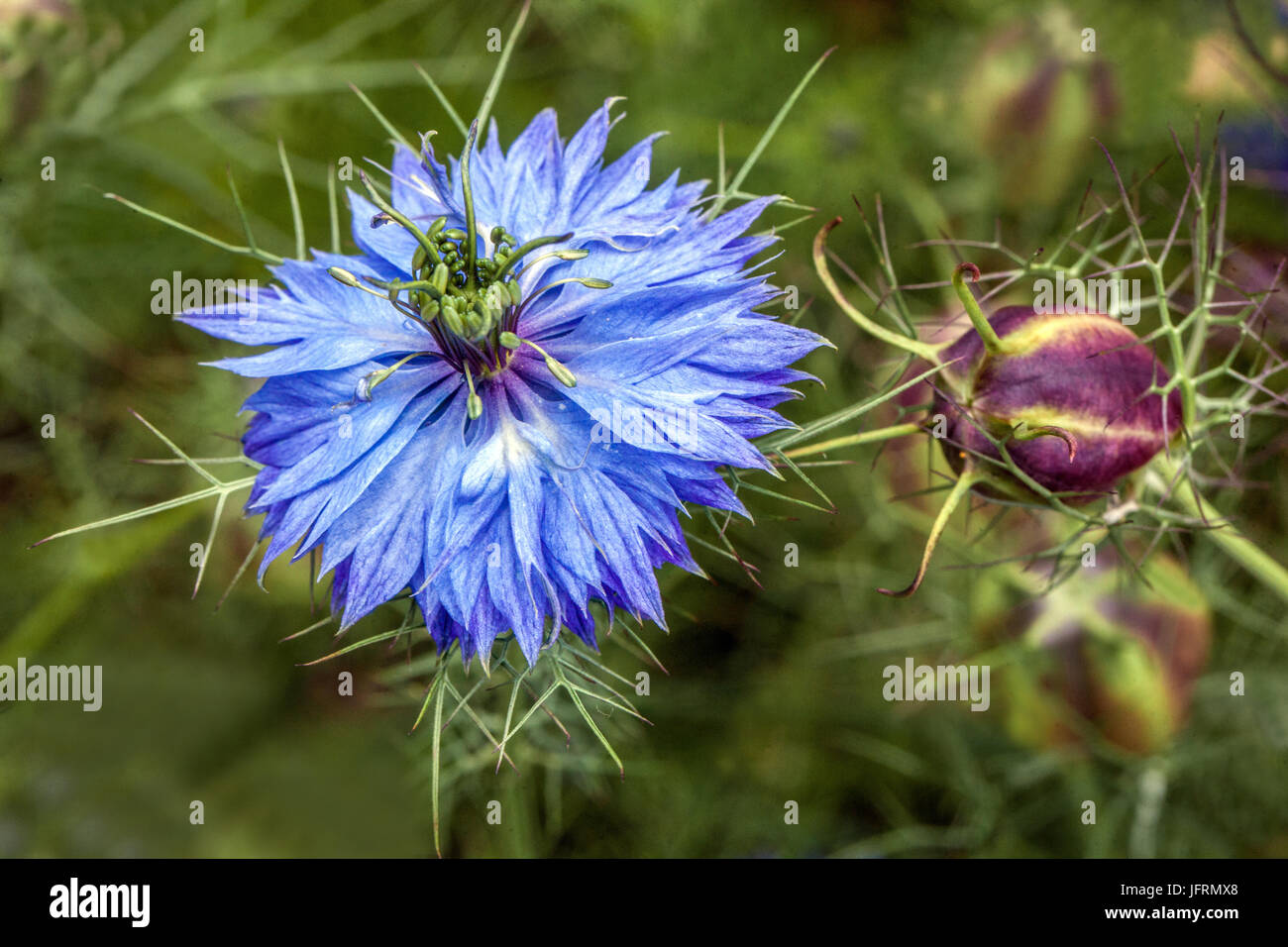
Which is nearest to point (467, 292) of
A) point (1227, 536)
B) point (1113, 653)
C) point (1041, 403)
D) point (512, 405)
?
point (512, 405)

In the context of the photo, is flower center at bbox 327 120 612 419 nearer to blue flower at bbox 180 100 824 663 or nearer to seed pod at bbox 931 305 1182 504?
blue flower at bbox 180 100 824 663

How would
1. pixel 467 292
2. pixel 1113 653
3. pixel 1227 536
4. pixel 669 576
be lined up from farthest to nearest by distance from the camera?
1. pixel 669 576
2. pixel 1113 653
3. pixel 1227 536
4. pixel 467 292

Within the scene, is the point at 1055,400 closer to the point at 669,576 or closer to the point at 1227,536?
the point at 1227,536

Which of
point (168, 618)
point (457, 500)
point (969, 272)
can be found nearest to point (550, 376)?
point (457, 500)

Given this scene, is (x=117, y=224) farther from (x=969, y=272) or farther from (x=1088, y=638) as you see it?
(x=1088, y=638)

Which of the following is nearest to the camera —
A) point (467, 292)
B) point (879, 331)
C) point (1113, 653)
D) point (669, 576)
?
point (467, 292)
